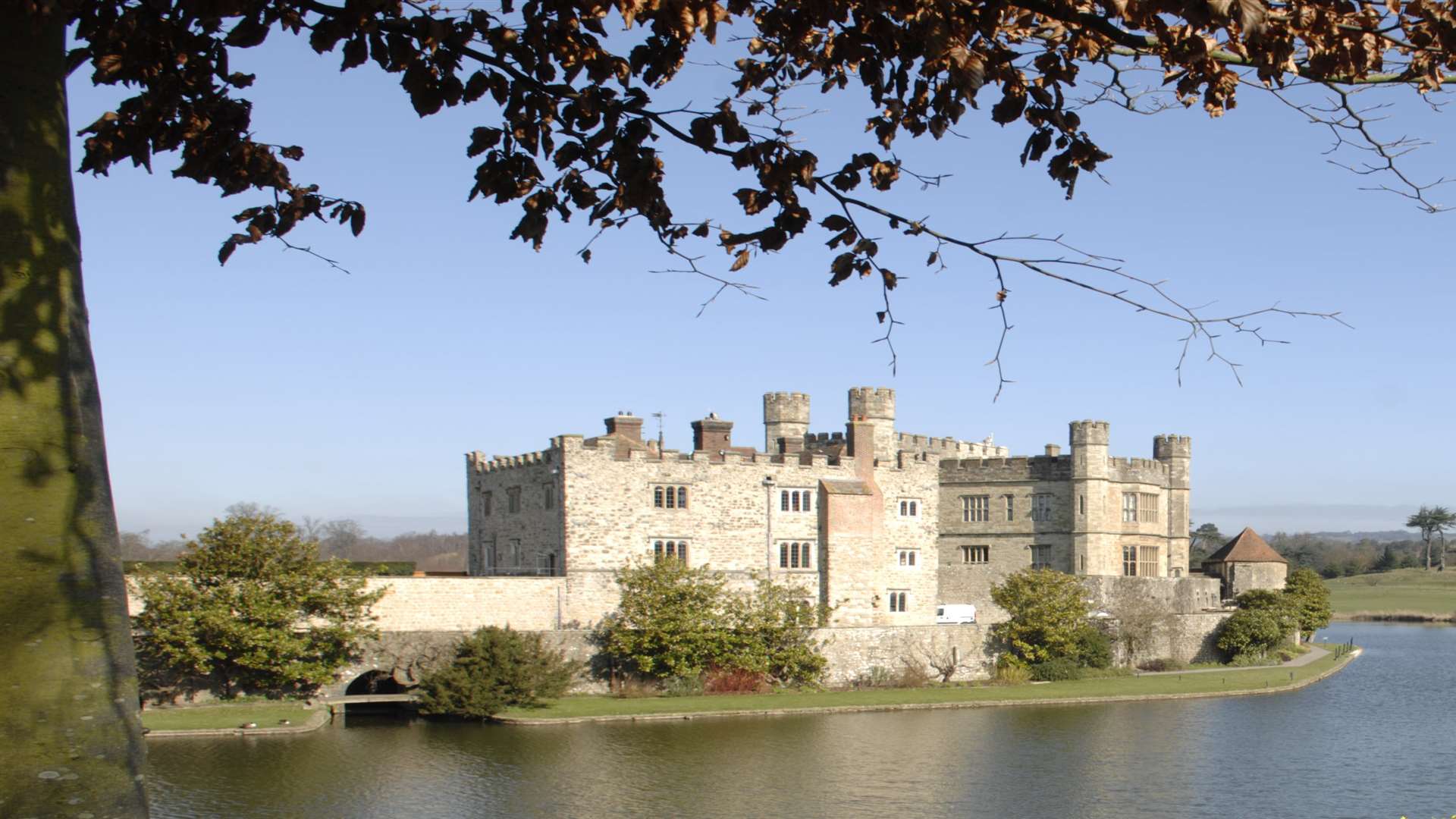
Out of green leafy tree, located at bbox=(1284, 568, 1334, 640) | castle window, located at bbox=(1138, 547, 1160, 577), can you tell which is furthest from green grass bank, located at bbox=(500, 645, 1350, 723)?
green leafy tree, located at bbox=(1284, 568, 1334, 640)

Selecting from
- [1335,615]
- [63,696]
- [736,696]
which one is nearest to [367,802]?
[736,696]

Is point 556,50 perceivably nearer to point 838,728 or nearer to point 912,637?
point 838,728

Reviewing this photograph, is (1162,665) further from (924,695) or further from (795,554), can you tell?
(795,554)

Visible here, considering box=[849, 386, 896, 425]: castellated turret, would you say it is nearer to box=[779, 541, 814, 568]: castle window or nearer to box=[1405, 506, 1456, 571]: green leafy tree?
box=[779, 541, 814, 568]: castle window

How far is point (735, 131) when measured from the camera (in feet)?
22.4

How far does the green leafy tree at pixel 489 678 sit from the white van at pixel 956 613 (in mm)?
16806

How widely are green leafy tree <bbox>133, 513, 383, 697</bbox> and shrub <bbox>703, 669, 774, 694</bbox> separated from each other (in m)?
8.83

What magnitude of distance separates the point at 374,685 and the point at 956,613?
20.0 metres

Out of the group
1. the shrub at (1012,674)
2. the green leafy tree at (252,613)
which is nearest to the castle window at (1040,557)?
the shrub at (1012,674)

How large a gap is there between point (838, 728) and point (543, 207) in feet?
89.6

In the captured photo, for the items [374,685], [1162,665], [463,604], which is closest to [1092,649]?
[1162,665]

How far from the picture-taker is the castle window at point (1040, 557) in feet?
171

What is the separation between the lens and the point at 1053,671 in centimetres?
4234

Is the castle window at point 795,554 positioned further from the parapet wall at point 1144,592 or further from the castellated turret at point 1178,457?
the castellated turret at point 1178,457
